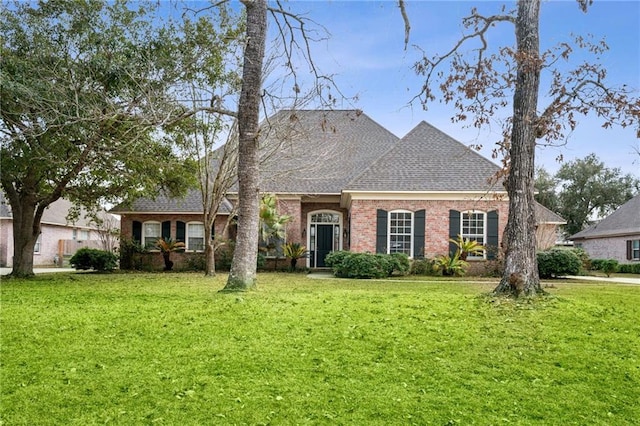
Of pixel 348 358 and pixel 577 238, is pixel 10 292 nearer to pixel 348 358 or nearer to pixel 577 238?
pixel 348 358

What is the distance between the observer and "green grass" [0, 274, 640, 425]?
4828 millimetres

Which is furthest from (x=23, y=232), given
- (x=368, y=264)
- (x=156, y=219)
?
(x=368, y=264)

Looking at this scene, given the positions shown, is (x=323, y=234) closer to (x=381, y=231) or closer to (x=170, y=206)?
(x=381, y=231)

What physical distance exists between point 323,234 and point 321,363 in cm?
1797

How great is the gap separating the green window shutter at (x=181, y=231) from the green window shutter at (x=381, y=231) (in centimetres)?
906

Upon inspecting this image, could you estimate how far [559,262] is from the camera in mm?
18750

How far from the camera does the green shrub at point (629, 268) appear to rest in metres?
27.3

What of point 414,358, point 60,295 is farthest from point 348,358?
point 60,295

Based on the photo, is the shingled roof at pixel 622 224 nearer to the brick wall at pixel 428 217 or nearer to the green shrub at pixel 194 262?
the brick wall at pixel 428 217

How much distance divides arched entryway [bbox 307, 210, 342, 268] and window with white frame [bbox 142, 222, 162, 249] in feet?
22.5

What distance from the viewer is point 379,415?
15.6 feet

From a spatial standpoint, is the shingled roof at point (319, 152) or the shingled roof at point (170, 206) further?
the shingled roof at point (170, 206)

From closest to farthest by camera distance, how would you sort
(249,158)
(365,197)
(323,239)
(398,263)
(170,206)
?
(249,158)
(398,263)
(365,197)
(170,206)
(323,239)

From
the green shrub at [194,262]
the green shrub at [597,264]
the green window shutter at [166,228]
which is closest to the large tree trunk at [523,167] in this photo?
the green shrub at [194,262]
